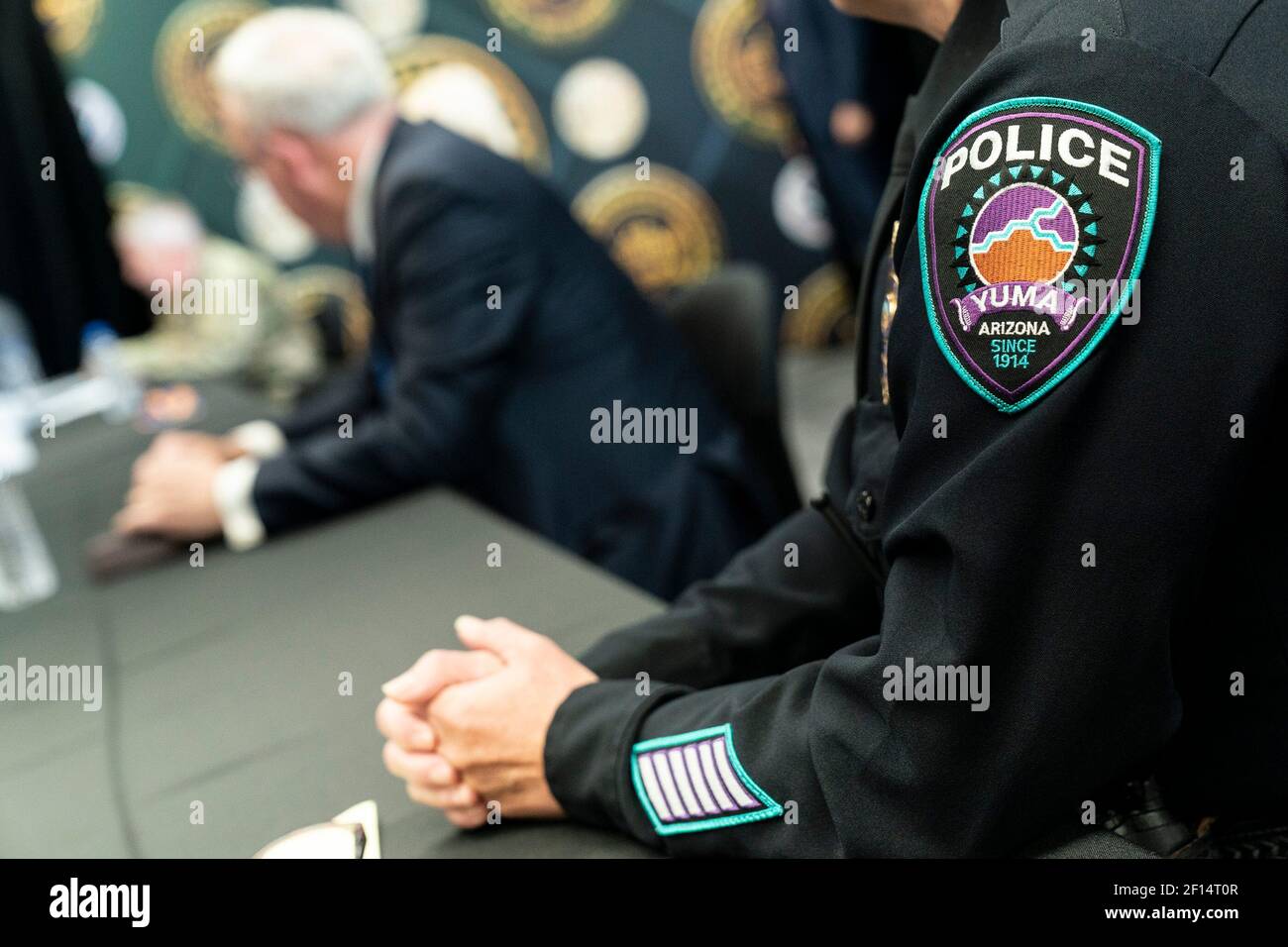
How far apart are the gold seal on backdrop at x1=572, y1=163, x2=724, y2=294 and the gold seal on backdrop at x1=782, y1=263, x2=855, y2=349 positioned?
12.9 inches

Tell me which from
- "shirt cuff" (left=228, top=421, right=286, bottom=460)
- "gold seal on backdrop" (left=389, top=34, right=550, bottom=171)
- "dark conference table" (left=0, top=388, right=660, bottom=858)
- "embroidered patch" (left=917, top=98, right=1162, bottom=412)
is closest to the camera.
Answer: "embroidered patch" (left=917, top=98, right=1162, bottom=412)

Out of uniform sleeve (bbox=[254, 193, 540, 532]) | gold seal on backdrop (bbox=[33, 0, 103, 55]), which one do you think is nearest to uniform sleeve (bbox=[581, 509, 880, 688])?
uniform sleeve (bbox=[254, 193, 540, 532])

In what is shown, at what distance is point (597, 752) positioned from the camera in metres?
0.71

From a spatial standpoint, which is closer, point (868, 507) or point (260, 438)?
point (868, 507)

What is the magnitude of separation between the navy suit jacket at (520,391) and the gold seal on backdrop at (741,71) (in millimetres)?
2299

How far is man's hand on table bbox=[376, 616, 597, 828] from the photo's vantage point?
0.73 m

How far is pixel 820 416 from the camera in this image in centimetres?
354

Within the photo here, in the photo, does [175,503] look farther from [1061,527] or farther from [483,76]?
[483,76]

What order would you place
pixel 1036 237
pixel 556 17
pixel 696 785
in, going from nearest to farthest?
pixel 1036 237, pixel 696 785, pixel 556 17

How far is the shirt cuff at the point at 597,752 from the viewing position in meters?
0.70

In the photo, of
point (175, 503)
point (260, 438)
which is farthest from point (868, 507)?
point (260, 438)

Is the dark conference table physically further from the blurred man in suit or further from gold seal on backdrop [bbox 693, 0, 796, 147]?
gold seal on backdrop [bbox 693, 0, 796, 147]

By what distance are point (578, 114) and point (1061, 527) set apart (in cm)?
346
